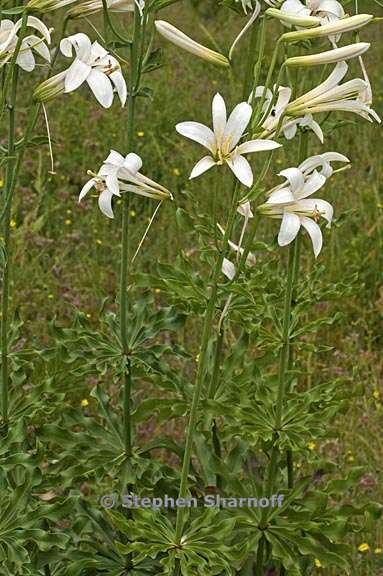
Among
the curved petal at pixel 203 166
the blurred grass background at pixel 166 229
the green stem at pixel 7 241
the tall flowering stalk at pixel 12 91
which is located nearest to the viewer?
the curved petal at pixel 203 166

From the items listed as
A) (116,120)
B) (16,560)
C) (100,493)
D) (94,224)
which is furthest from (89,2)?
(116,120)

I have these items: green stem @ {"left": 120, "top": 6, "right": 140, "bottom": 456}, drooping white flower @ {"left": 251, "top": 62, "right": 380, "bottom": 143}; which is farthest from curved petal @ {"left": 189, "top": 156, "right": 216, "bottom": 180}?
green stem @ {"left": 120, "top": 6, "right": 140, "bottom": 456}

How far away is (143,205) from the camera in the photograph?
14.8 ft

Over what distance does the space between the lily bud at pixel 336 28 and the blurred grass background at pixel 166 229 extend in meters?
0.91

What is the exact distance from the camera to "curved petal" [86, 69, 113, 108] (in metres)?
1.79

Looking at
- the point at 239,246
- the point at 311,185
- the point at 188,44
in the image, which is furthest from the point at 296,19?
the point at 239,246

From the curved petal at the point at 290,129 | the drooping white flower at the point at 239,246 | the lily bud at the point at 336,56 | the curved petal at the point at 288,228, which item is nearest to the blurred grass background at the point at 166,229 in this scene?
the drooping white flower at the point at 239,246

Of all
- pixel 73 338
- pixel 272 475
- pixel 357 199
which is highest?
pixel 357 199

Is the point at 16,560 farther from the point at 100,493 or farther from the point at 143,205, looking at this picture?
the point at 143,205

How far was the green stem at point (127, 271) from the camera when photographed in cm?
203

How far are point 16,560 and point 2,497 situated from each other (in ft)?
0.66

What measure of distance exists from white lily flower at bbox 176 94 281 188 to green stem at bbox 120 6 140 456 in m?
0.44

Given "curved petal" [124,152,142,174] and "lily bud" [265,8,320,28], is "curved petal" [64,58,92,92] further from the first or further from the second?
"lily bud" [265,8,320,28]

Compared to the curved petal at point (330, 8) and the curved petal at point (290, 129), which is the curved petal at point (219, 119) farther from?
the curved petal at point (330, 8)
